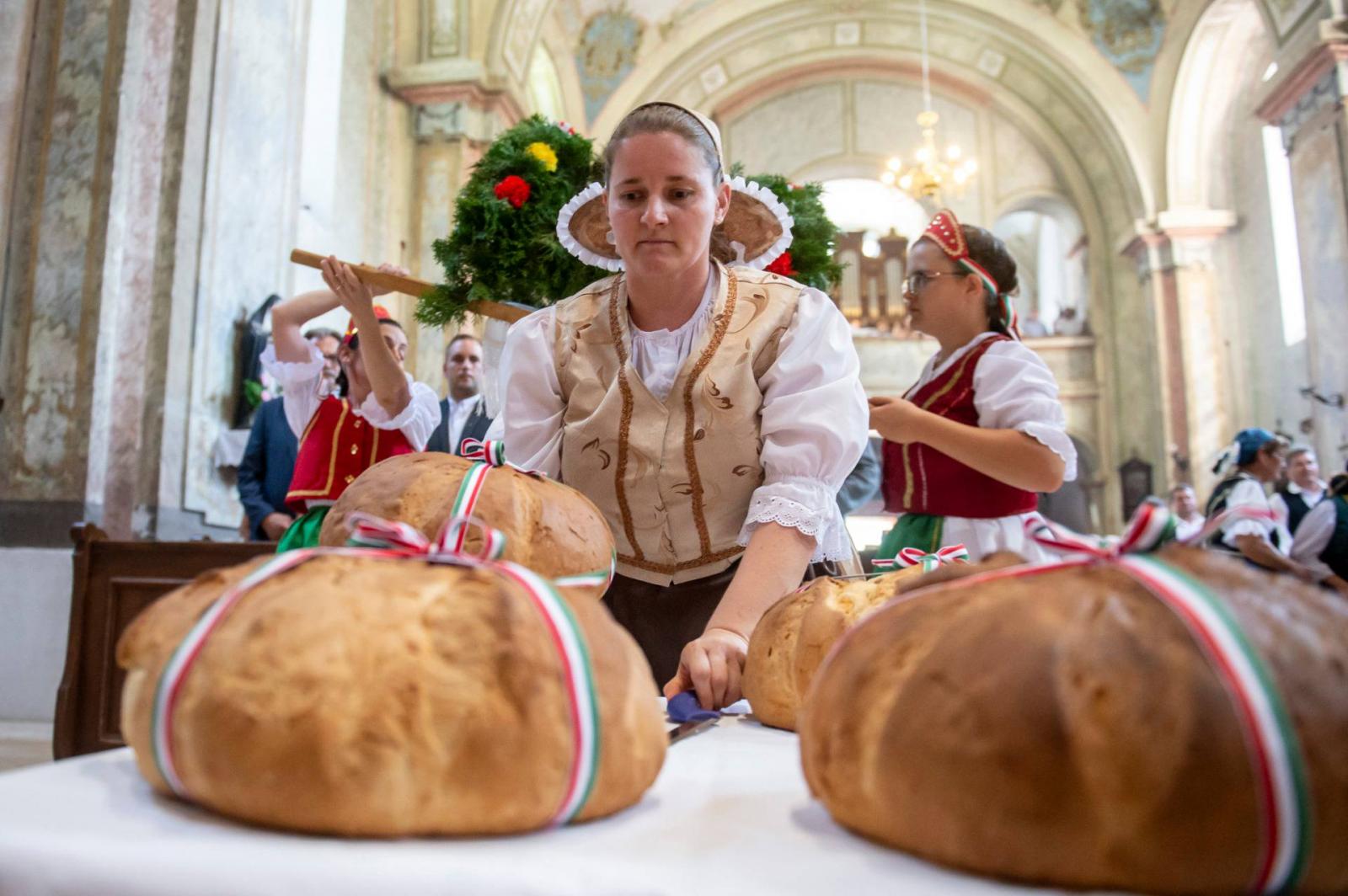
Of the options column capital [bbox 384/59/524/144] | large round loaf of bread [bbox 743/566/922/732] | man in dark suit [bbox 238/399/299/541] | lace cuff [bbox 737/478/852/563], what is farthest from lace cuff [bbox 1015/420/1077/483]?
column capital [bbox 384/59/524/144]

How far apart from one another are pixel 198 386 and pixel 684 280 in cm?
466

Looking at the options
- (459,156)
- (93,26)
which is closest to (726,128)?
(459,156)

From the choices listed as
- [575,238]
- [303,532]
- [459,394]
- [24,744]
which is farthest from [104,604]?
[575,238]

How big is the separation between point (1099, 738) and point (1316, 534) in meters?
6.33

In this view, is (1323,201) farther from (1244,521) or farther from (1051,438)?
(1051,438)

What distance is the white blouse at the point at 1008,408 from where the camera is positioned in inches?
74.4

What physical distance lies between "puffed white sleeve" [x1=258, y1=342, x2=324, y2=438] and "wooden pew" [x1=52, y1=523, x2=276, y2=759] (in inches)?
21.0

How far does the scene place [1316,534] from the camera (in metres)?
5.78

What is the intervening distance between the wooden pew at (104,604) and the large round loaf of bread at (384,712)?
11.3 ft

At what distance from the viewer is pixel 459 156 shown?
10133mm

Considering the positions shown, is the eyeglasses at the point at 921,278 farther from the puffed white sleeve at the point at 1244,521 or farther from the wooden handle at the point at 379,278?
the puffed white sleeve at the point at 1244,521

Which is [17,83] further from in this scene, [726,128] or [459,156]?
[726,128]

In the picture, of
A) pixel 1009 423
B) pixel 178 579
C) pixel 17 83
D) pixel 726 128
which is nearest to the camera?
pixel 1009 423

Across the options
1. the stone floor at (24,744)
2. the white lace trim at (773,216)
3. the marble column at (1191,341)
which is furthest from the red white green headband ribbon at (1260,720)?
the marble column at (1191,341)
